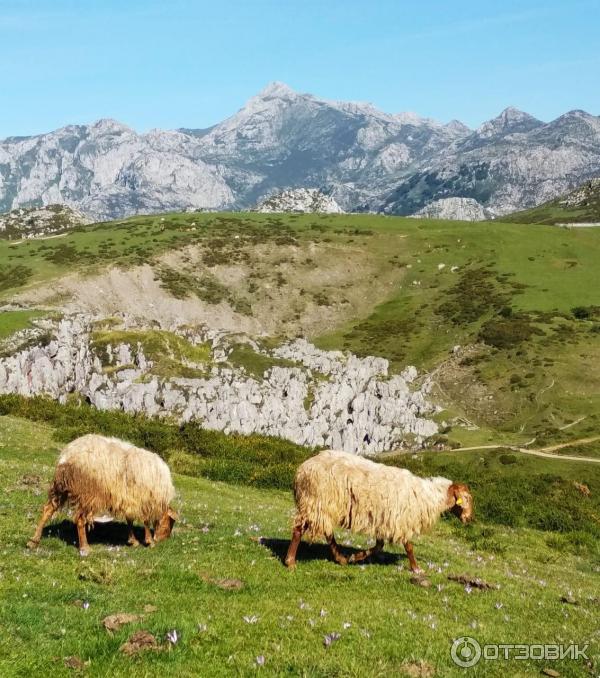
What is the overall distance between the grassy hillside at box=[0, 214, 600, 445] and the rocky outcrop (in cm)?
965

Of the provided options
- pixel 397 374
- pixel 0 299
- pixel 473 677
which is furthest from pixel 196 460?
pixel 0 299

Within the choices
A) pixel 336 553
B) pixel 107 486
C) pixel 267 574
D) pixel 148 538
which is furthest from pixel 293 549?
pixel 107 486

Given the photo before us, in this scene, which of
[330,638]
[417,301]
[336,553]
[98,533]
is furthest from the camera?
[417,301]

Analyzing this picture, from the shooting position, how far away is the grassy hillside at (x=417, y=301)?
108000 mm

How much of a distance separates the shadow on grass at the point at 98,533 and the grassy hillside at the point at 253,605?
0.09m

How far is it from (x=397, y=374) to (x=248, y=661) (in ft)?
386

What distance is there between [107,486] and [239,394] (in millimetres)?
72821

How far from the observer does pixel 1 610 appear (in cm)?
1031

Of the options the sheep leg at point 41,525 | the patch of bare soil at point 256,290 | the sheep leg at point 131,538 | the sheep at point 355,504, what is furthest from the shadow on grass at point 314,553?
the patch of bare soil at point 256,290

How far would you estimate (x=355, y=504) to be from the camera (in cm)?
1557

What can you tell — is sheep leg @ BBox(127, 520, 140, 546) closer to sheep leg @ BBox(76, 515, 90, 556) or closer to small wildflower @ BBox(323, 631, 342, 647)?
sheep leg @ BBox(76, 515, 90, 556)

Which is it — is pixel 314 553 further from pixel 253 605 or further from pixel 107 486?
pixel 107 486

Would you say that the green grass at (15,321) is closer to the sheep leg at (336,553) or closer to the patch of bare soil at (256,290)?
the patch of bare soil at (256,290)

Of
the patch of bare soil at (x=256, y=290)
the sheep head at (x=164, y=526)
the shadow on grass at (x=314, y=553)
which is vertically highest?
the patch of bare soil at (x=256, y=290)
